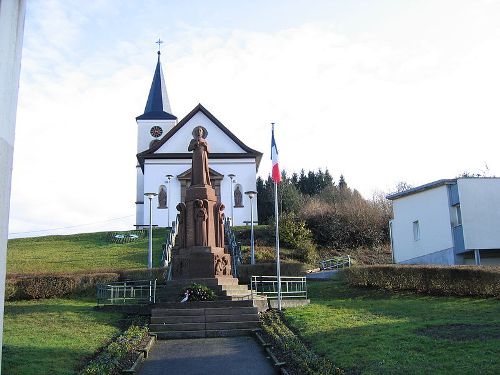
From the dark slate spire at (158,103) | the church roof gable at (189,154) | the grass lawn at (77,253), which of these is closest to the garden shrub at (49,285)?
the grass lawn at (77,253)

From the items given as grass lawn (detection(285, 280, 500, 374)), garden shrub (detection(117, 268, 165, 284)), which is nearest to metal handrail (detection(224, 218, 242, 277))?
garden shrub (detection(117, 268, 165, 284))

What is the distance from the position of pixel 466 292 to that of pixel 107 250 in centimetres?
2401

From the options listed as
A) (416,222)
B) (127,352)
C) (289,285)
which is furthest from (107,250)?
(127,352)

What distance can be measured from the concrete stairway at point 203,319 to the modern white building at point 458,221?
16.0m

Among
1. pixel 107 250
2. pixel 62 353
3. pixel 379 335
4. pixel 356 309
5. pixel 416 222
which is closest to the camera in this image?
pixel 62 353

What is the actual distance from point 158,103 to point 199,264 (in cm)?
4546

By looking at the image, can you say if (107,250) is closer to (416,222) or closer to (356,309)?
(416,222)

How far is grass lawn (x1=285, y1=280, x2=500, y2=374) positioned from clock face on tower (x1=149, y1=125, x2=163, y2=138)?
141 ft

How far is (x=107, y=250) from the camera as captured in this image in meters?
36.1

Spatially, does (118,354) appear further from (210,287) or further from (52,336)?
(210,287)

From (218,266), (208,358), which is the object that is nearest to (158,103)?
(218,266)

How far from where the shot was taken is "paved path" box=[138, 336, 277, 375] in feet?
34.9

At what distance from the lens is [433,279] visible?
19.7 metres

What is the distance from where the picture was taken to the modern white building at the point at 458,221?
2820 centimetres
